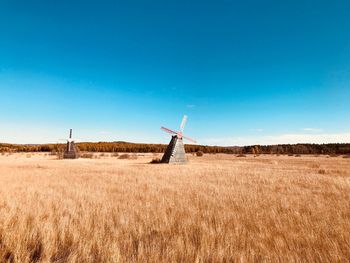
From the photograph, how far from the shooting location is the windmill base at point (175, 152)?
29.5 meters

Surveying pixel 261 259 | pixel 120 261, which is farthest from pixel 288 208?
pixel 120 261

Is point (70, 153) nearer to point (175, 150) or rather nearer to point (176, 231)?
point (175, 150)

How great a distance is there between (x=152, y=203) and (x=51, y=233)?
318 centimetres

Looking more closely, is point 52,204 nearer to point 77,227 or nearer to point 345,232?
point 77,227

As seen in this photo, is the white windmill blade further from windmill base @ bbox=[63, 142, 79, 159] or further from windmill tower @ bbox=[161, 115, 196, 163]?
windmill base @ bbox=[63, 142, 79, 159]

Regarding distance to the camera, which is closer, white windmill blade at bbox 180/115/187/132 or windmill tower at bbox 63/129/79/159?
white windmill blade at bbox 180/115/187/132

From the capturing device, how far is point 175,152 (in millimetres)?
29719

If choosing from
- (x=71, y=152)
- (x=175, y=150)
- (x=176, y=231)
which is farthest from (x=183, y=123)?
(x=176, y=231)

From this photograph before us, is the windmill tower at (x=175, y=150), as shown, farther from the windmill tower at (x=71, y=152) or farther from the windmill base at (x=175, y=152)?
the windmill tower at (x=71, y=152)

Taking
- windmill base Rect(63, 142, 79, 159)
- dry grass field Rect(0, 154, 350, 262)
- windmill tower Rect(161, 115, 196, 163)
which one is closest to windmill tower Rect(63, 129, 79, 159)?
windmill base Rect(63, 142, 79, 159)

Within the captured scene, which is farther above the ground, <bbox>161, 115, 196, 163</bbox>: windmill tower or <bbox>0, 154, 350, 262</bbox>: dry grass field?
<bbox>161, 115, 196, 163</bbox>: windmill tower

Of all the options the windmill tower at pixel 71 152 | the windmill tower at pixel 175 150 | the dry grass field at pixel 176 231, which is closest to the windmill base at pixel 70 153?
the windmill tower at pixel 71 152

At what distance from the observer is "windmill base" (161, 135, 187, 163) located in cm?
2947

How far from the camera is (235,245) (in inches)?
148
